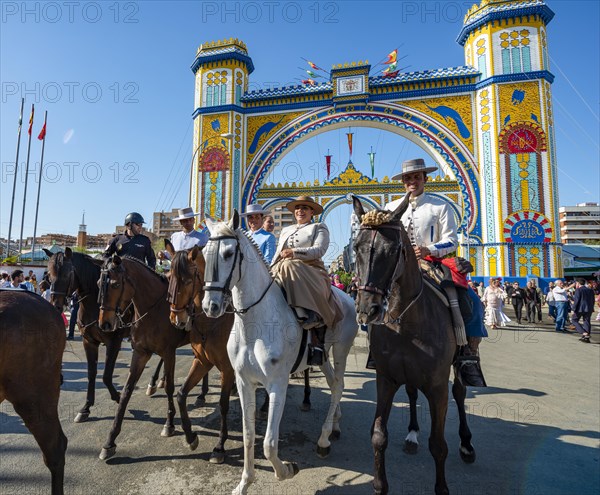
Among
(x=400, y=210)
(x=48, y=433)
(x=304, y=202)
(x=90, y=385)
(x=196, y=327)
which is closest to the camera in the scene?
(x=400, y=210)

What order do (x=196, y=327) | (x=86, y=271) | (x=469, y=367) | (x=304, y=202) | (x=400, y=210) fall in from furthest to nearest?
(x=86, y=271), (x=304, y=202), (x=196, y=327), (x=469, y=367), (x=400, y=210)

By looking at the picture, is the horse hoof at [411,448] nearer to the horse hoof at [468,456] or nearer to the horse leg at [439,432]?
the horse hoof at [468,456]

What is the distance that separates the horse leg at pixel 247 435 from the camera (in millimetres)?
2723

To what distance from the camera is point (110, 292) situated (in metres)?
3.97

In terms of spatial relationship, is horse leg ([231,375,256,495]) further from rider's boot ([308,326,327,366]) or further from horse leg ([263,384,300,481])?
rider's boot ([308,326,327,366])

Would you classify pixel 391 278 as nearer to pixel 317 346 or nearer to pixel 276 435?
pixel 317 346

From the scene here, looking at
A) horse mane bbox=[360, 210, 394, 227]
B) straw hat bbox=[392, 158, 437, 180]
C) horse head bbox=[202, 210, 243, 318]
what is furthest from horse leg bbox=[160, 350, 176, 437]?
straw hat bbox=[392, 158, 437, 180]

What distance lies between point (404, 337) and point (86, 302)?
4588mm

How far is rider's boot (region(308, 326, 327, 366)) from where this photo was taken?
3410 millimetres

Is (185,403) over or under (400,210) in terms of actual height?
under

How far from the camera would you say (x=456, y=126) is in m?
17.6

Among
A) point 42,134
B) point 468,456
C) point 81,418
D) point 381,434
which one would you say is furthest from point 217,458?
point 42,134

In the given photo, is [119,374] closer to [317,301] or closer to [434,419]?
[317,301]

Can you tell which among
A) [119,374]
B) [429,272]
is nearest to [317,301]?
[429,272]
